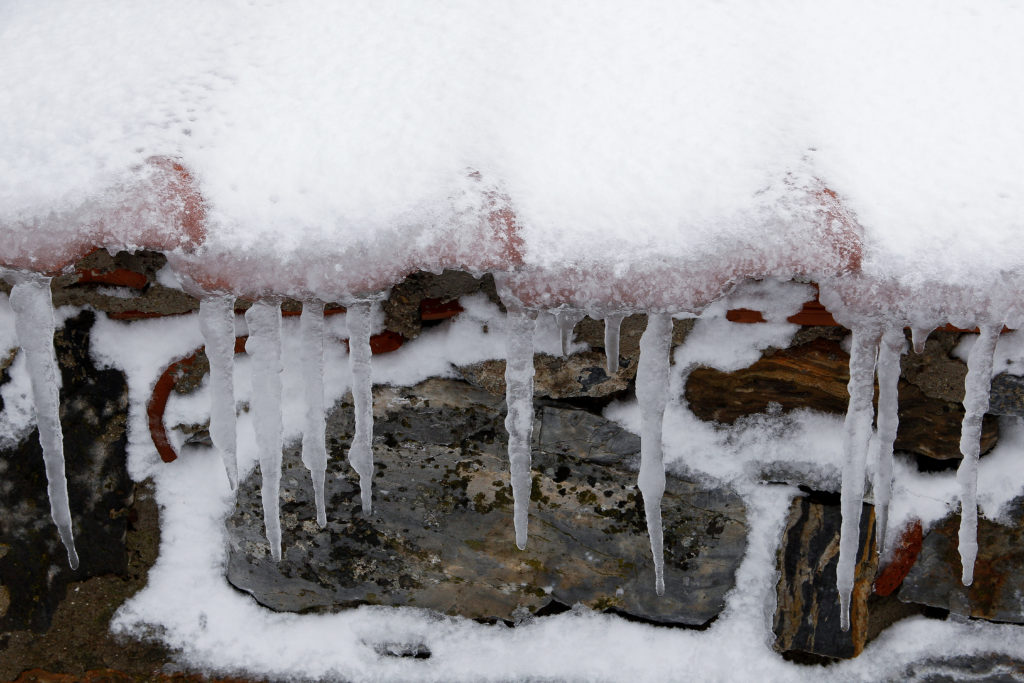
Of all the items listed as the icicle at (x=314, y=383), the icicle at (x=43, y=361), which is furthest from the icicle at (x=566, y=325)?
the icicle at (x=43, y=361)

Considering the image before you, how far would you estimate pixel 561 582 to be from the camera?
196 centimetres

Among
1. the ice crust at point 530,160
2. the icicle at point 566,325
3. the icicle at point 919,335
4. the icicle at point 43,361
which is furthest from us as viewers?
the icicle at point 566,325

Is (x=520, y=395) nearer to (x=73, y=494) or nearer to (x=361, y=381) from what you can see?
(x=361, y=381)

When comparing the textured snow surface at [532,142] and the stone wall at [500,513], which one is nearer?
the textured snow surface at [532,142]

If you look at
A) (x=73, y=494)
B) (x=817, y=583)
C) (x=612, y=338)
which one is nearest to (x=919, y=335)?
(x=612, y=338)

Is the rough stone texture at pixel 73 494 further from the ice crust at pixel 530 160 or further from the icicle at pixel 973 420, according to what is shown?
the icicle at pixel 973 420

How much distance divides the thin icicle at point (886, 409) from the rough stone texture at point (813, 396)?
0.15 metres

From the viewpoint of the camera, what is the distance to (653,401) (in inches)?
58.7

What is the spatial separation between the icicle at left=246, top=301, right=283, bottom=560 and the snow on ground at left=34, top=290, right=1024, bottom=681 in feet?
0.78

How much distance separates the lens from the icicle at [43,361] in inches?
52.9

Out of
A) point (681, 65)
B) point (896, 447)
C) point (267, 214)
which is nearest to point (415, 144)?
point (267, 214)

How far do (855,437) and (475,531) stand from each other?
993 mm

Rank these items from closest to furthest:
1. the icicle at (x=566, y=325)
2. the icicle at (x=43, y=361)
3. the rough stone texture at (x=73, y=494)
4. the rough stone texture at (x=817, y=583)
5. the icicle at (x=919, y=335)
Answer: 1. the icicle at (x=919, y=335)
2. the icicle at (x=43, y=361)
3. the icicle at (x=566, y=325)
4. the rough stone texture at (x=73, y=494)
5. the rough stone texture at (x=817, y=583)

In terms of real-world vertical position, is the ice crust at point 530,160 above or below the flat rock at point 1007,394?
above
